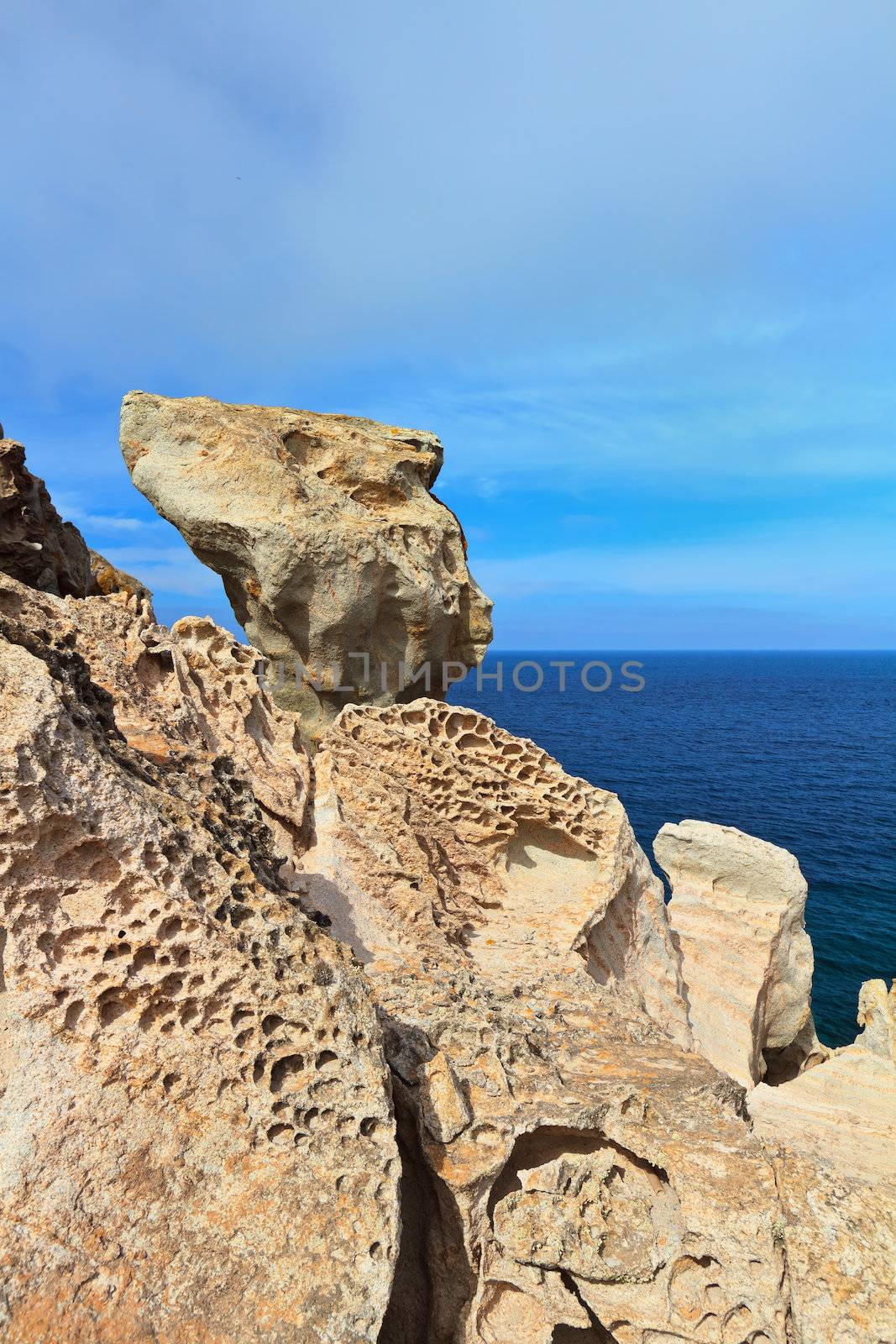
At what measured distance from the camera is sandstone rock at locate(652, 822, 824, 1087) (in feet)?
37.0

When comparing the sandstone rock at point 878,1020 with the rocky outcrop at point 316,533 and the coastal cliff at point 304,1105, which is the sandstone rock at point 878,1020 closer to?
the coastal cliff at point 304,1105

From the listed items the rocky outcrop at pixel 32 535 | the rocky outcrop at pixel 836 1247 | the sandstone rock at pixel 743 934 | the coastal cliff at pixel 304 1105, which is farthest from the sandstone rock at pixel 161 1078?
the sandstone rock at pixel 743 934

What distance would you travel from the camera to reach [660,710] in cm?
7800

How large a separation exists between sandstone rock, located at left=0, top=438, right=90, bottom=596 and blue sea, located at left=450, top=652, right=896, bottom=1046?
43.6 feet

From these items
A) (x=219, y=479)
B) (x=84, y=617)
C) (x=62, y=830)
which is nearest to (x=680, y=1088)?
(x=62, y=830)

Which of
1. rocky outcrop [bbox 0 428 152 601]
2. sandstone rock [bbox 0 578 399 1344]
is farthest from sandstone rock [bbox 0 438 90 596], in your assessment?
sandstone rock [bbox 0 578 399 1344]

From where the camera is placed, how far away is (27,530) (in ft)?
31.2

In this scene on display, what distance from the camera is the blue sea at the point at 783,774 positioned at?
929 inches

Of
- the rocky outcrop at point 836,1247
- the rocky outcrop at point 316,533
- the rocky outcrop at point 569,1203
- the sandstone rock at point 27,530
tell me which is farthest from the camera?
the rocky outcrop at point 316,533

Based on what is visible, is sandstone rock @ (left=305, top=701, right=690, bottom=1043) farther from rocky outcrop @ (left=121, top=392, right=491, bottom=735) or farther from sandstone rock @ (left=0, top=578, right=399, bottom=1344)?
rocky outcrop @ (left=121, top=392, right=491, bottom=735)

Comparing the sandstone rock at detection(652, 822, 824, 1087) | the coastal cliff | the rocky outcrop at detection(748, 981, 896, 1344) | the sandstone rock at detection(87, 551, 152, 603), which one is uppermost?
the sandstone rock at detection(87, 551, 152, 603)

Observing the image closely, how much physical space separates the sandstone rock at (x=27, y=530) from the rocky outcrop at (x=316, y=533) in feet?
6.18

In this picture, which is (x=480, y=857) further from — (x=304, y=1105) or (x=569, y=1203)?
(x=304, y=1105)

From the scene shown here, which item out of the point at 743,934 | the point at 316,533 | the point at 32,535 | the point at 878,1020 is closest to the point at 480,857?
the point at 316,533
